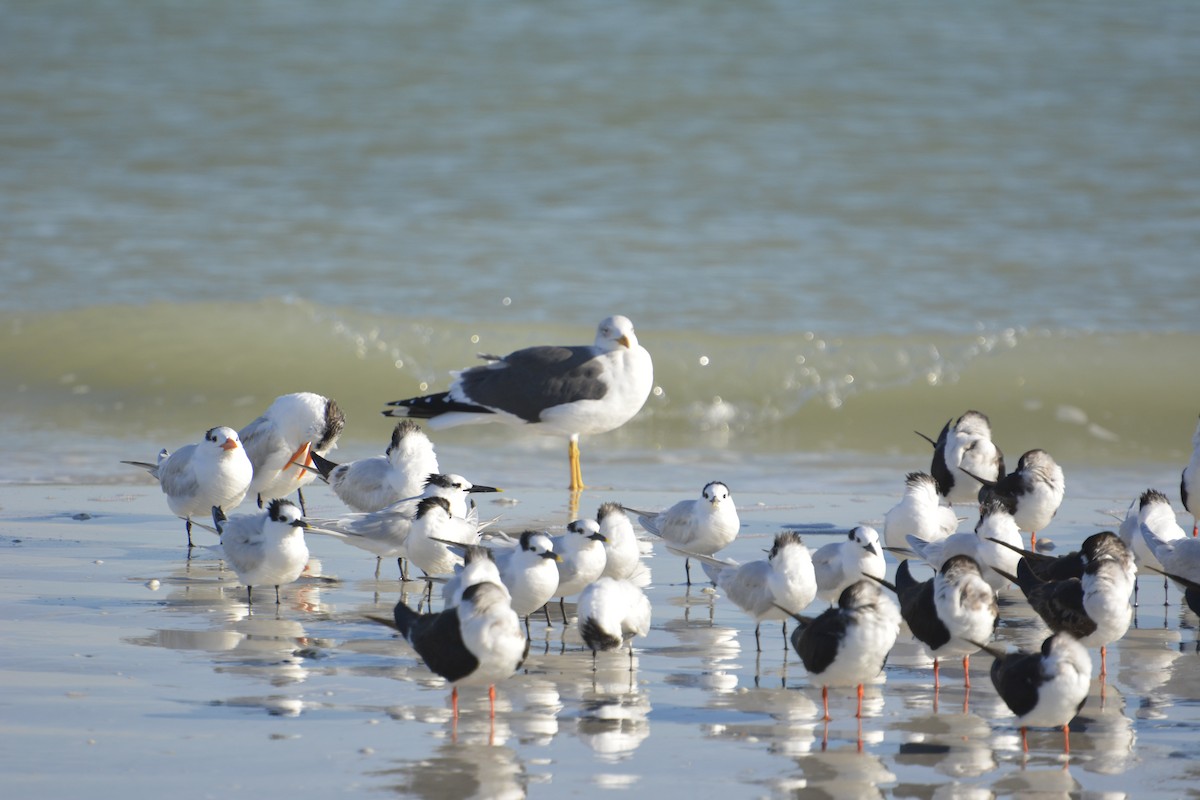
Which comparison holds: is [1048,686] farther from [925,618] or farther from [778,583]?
[778,583]

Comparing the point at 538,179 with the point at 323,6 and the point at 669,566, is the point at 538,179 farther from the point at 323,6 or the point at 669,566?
the point at 669,566

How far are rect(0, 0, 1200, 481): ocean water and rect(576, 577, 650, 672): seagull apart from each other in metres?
5.13

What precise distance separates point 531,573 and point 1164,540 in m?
2.73

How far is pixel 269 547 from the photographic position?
662 cm

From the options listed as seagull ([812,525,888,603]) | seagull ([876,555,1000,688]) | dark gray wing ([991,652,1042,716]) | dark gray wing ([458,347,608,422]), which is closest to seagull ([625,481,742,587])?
seagull ([812,525,888,603])

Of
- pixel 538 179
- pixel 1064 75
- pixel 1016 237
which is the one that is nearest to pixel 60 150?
pixel 538 179

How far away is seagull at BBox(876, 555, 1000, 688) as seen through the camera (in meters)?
5.59

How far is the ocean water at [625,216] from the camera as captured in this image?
13.0 metres

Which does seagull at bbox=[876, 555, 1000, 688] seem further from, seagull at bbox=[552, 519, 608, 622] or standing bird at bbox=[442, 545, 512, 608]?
standing bird at bbox=[442, 545, 512, 608]

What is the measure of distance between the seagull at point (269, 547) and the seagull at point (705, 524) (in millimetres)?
1589

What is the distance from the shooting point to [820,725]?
17.1 ft

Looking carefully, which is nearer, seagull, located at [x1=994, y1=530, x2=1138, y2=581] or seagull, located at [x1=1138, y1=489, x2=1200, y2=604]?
seagull, located at [x1=994, y1=530, x2=1138, y2=581]

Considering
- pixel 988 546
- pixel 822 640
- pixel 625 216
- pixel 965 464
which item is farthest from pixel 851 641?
pixel 625 216

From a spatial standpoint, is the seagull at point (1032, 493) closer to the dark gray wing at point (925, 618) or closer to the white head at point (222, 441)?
the dark gray wing at point (925, 618)
